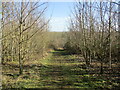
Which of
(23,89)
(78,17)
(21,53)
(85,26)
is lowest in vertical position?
(23,89)

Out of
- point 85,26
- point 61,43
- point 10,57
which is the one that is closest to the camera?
point 85,26

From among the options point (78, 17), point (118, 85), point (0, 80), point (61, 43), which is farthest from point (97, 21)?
point (61, 43)

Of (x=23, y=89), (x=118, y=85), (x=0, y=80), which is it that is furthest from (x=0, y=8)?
(x=118, y=85)

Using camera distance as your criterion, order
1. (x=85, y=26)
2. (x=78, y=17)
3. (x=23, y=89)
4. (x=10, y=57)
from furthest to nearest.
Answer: (x=10, y=57) → (x=78, y=17) → (x=85, y=26) → (x=23, y=89)

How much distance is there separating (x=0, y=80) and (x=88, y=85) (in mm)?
3921

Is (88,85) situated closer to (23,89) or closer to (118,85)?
(118,85)

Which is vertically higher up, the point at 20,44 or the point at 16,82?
the point at 20,44

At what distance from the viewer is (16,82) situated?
18.3ft

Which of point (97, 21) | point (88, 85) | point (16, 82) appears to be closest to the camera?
point (88, 85)

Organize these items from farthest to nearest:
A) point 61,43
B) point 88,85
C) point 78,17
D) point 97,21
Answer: point 61,43, point 78,17, point 97,21, point 88,85

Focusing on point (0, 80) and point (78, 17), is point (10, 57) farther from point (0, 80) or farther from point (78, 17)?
point (78, 17)

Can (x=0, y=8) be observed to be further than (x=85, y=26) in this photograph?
No

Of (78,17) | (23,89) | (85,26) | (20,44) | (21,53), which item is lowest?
(23,89)

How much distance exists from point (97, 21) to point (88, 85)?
13.3ft
